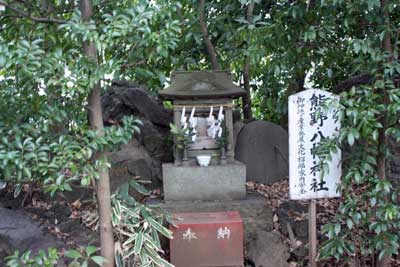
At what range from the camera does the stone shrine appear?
5285 mm

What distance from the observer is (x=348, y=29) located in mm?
4324

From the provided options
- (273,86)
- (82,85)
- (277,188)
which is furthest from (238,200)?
(82,85)

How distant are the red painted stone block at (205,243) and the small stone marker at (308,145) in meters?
0.68

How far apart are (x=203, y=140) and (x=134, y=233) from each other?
2099 millimetres

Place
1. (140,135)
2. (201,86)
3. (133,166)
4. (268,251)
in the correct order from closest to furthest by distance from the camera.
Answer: (268,251) < (201,86) < (133,166) < (140,135)

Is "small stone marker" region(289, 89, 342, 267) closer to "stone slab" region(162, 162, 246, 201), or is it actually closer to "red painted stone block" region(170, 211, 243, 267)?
"red painted stone block" region(170, 211, 243, 267)

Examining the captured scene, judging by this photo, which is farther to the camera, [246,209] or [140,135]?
[140,135]

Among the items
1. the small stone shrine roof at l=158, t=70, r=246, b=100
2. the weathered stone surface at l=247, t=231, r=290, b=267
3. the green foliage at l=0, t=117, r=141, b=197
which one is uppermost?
the small stone shrine roof at l=158, t=70, r=246, b=100

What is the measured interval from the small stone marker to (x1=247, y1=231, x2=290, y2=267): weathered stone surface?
422mm

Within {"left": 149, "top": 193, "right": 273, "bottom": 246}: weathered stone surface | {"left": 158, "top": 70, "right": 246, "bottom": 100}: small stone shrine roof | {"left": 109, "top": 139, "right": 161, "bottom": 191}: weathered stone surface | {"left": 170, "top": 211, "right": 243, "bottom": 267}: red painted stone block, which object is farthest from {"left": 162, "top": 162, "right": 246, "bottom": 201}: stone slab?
{"left": 170, "top": 211, "right": 243, "bottom": 267}: red painted stone block

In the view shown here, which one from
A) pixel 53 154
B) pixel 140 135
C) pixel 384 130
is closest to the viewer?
pixel 53 154

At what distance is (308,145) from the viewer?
4.08 m

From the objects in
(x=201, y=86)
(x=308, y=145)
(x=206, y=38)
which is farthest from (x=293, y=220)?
(x=206, y=38)

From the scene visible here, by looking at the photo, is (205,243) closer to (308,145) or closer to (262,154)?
(308,145)
